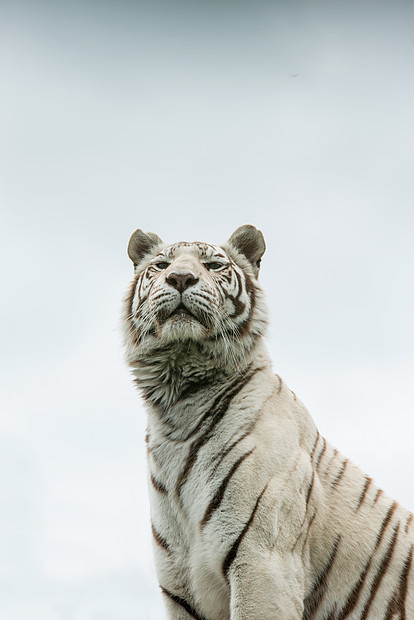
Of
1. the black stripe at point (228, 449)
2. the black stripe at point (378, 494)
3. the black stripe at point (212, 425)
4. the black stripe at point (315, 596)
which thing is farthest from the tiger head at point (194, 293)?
the black stripe at point (315, 596)

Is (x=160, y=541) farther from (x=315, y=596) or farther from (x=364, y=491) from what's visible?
(x=364, y=491)

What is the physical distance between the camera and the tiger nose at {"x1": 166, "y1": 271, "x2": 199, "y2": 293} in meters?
4.89

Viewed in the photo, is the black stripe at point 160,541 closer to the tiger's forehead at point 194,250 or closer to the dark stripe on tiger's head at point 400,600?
the dark stripe on tiger's head at point 400,600

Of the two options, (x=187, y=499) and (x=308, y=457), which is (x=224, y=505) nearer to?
(x=187, y=499)

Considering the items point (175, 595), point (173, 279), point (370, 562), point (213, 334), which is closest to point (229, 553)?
point (175, 595)

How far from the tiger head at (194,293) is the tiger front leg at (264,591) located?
144 centimetres

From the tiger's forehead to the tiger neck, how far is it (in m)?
0.74

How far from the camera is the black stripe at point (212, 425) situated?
15.5 ft

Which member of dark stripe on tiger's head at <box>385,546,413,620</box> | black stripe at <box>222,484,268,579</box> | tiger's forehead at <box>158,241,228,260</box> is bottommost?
black stripe at <box>222,484,268,579</box>

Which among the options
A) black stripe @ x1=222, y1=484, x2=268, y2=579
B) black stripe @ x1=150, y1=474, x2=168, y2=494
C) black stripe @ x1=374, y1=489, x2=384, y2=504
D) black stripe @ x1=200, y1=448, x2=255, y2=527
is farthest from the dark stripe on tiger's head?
black stripe @ x1=150, y1=474, x2=168, y2=494

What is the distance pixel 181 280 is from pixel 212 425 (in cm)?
95

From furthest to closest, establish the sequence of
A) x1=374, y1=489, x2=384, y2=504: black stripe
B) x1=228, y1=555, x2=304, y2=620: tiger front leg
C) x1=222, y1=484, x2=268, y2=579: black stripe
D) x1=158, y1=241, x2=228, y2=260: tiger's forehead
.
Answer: x1=158, y1=241, x2=228, y2=260: tiger's forehead, x1=374, y1=489, x2=384, y2=504: black stripe, x1=222, y1=484, x2=268, y2=579: black stripe, x1=228, y1=555, x2=304, y2=620: tiger front leg

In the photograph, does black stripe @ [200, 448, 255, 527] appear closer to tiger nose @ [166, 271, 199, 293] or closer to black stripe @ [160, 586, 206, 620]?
black stripe @ [160, 586, 206, 620]

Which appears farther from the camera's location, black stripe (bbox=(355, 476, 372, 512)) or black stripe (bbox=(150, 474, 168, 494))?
black stripe (bbox=(355, 476, 372, 512))
